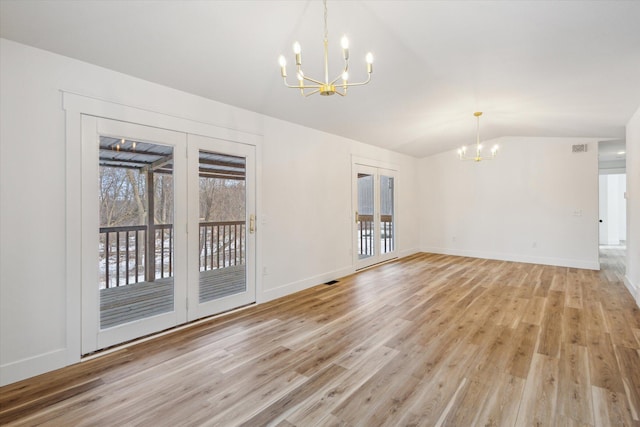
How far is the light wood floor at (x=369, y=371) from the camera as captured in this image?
1859mm

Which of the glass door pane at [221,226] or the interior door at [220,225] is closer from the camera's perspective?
the interior door at [220,225]

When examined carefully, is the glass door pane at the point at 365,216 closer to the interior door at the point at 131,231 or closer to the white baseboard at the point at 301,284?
the white baseboard at the point at 301,284

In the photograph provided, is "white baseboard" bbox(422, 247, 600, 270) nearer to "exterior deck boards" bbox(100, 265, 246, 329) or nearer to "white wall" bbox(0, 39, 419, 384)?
"exterior deck boards" bbox(100, 265, 246, 329)

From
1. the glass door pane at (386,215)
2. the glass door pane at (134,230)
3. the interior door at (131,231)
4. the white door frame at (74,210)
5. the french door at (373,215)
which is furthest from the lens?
the glass door pane at (386,215)

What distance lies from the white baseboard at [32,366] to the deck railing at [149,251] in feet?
1.94

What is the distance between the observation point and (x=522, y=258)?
21.7 feet

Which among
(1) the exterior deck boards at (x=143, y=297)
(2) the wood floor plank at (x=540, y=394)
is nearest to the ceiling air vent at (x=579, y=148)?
(2) the wood floor plank at (x=540, y=394)

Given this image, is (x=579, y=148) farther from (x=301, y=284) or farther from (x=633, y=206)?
(x=301, y=284)

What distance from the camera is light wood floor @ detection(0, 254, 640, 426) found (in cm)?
186

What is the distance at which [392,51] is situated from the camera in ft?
9.57

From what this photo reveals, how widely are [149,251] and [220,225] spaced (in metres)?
0.80

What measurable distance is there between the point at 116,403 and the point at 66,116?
221 cm

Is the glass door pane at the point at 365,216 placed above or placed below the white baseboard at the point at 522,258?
above

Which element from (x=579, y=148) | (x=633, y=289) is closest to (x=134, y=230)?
(x=633, y=289)
